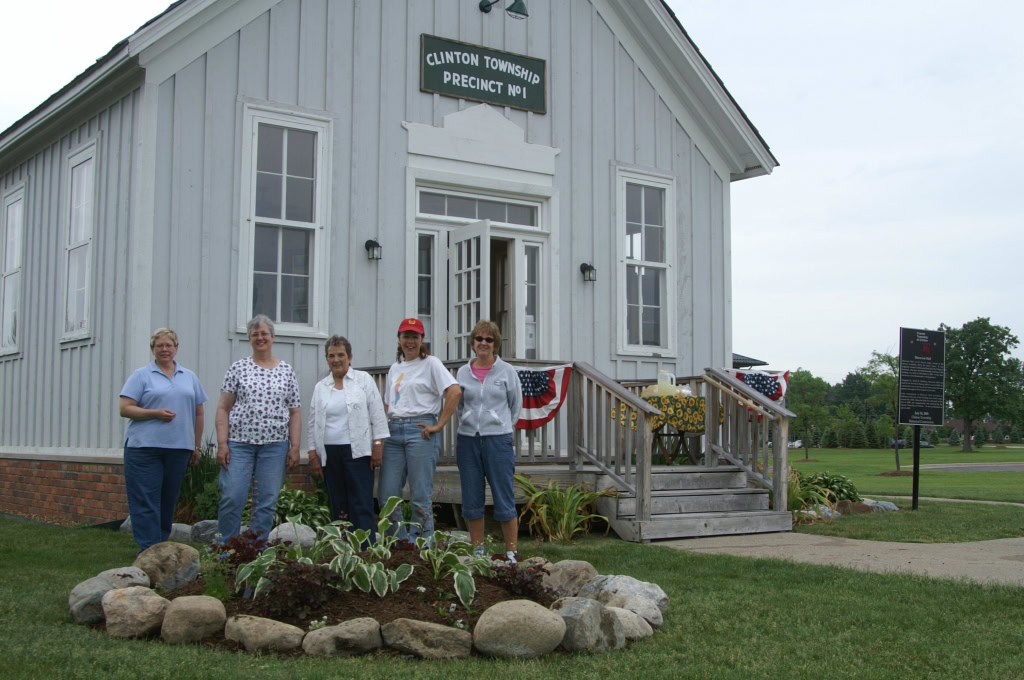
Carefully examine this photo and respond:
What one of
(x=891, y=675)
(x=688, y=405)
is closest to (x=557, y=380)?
(x=688, y=405)

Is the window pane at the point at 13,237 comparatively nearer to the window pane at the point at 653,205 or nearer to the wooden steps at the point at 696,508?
the window pane at the point at 653,205

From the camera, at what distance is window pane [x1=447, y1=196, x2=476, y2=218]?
1146 centimetres

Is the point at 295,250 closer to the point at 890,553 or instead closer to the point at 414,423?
the point at 414,423

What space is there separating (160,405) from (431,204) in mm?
4908

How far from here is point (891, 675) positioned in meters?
4.58

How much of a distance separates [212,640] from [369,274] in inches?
240

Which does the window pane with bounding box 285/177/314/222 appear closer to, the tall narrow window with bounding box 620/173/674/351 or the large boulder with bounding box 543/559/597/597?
the tall narrow window with bounding box 620/173/674/351

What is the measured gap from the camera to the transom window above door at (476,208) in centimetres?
1134

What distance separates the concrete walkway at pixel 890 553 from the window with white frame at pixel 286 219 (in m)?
4.02

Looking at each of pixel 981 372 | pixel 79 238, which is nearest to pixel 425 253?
pixel 79 238

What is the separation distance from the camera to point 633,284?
12531 mm

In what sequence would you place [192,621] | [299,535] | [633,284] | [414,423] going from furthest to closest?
A: [633,284], [299,535], [414,423], [192,621]

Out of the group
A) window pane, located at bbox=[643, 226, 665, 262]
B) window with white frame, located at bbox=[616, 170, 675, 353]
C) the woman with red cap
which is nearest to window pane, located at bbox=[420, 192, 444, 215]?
window with white frame, located at bbox=[616, 170, 675, 353]

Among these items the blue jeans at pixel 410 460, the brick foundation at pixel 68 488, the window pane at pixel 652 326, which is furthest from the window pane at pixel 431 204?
A: the blue jeans at pixel 410 460
